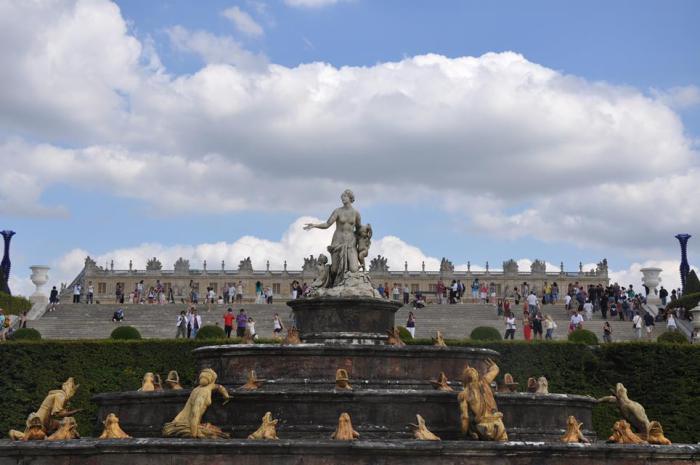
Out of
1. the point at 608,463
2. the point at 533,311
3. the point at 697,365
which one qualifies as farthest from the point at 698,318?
the point at 608,463

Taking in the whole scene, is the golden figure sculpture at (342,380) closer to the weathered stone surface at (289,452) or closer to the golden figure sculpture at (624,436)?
the weathered stone surface at (289,452)

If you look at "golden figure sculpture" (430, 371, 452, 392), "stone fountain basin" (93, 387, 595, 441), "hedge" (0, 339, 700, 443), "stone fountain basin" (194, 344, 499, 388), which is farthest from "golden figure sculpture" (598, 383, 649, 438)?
"hedge" (0, 339, 700, 443)

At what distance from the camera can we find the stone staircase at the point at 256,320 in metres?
33.8

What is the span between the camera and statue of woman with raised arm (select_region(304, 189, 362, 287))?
18.8 meters

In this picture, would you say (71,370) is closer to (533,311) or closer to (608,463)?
(608,463)

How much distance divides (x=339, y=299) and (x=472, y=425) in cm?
536

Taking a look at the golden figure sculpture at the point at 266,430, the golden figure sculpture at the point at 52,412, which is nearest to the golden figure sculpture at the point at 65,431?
the golden figure sculpture at the point at 52,412

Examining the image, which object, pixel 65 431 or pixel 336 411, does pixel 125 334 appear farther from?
pixel 336 411

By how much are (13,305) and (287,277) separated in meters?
38.8

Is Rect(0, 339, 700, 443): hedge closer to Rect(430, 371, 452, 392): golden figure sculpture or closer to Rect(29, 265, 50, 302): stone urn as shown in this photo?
Rect(430, 371, 452, 392): golden figure sculpture

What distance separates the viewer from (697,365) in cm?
2378

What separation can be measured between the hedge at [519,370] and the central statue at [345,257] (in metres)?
6.09

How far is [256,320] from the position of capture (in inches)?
1443

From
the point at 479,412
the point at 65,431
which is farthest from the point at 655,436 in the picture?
the point at 65,431
